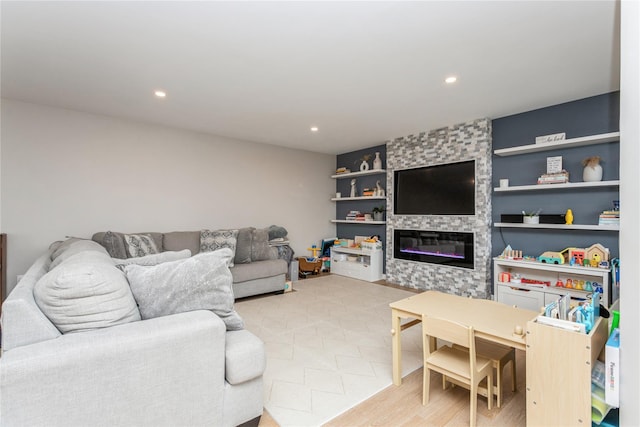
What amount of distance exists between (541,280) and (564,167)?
1375 mm

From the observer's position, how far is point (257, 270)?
4258 millimetres

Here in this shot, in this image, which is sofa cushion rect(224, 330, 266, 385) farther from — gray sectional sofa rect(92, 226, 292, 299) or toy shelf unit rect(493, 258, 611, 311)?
toy shelf unit rect(493, 258, 611, 311)

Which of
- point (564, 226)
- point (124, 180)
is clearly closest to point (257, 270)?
point (124, 180)

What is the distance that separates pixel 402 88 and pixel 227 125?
101 inches

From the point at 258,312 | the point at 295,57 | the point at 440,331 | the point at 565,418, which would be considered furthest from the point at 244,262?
the point at 565,418

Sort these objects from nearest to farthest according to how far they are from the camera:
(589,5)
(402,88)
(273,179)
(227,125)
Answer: (589,5), (402,88), (227,125), (273,179)

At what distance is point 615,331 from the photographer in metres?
1.46

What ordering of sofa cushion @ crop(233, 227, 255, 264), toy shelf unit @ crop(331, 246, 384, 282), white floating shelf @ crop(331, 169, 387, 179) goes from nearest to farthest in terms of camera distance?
1. sofa cushion @ crop(233, 227, 255, 264)
2. toy shelf unit @ crop(331, 246, 384, 282)
3. white floating shelf @ crop(331, 169, 387, 179)

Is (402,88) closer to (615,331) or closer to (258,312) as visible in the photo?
(615,331)

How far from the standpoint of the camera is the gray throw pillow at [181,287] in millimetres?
1544

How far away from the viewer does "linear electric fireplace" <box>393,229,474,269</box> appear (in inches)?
168

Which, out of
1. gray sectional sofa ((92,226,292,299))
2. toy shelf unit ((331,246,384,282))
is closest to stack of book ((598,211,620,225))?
toy shelf unit ((331,246,384,282))

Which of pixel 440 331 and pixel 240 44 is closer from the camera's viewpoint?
pixel 440 331

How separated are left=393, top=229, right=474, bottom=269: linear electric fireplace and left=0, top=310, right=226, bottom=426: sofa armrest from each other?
3783 millimetres
